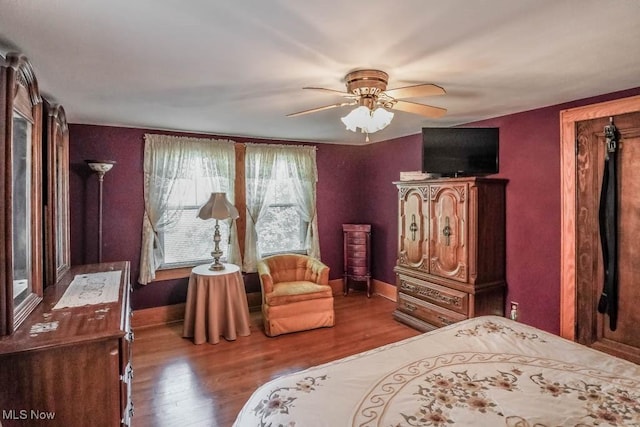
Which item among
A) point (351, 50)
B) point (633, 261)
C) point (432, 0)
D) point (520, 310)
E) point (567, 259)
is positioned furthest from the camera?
point (520, 310)

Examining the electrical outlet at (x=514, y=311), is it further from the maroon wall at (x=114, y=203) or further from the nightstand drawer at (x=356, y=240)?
the maroon wall at (x=114, y=203)

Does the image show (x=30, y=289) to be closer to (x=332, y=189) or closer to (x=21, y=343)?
(x=21, y=343)

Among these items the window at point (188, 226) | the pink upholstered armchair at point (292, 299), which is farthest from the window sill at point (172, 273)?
the pink upholstered armchair at point (292, 299)

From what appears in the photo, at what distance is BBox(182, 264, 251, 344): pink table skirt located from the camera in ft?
11.6

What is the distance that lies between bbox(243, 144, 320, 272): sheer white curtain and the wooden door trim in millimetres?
2939

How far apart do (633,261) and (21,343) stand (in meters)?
3.93

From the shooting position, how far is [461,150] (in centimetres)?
356

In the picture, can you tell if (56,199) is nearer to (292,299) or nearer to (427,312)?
(292,299)

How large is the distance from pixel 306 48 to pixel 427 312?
300cm

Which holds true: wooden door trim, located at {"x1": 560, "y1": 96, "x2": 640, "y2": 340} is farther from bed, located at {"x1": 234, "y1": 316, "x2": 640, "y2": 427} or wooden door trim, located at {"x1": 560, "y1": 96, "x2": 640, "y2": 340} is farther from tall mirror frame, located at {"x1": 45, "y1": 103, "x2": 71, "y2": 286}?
tall mirror frame, located at {"x1": 45, "y1": 103, "x2": 71, "y2": 286}

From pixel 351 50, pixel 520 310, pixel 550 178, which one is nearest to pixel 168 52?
pixel 351 50

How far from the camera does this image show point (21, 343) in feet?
4.70

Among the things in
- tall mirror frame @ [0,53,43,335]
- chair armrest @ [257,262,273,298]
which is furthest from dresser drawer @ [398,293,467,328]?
tall mirror frame @ [0,53,43,335]

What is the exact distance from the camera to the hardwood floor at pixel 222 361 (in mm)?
2432
